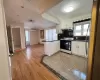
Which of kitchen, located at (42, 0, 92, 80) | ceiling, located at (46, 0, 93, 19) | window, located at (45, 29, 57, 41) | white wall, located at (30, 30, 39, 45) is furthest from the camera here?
white wall, located at (30, 30, 39, 45)

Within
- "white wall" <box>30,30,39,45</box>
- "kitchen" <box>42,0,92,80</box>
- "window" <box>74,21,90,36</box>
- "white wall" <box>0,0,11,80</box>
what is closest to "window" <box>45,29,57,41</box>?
"white wall" <box>30,30,39,45</box>

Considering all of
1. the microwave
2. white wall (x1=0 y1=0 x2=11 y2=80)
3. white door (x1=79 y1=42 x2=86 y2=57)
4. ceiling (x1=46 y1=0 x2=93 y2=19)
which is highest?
ceiling (x1=46 y1=0 x2=93 y2=19)

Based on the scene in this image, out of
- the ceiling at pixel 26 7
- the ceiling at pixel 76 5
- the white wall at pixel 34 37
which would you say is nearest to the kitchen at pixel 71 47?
the ceiling at pixel 76 5

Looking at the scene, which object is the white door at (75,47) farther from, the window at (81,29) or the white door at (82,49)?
the window at (81,29)

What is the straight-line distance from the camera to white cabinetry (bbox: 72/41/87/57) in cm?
357

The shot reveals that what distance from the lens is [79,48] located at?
3781mm

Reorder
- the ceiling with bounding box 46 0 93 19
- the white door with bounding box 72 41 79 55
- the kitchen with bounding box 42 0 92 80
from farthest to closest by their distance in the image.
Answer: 1. the white door with bounding box 72 41 79 55
2. the kitchen with bounding box 42 0 92 80
3. the ceiling with bounding box 46 0 93 19

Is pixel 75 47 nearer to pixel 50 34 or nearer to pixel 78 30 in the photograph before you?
pixel 78 30

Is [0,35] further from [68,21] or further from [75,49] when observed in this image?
[68,21]

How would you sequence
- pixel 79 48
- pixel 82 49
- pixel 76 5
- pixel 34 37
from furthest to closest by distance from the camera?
pixel 34 37 < pixel 79 48 < pixel 82 49 < pixel 76 5

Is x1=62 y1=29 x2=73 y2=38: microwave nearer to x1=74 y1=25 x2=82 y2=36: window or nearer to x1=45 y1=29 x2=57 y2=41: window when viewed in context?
x1=74 y1=25 x2=82 y2=36: window

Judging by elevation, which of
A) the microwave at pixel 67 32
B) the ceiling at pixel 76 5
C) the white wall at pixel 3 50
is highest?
the ceiling at pixel 76 5

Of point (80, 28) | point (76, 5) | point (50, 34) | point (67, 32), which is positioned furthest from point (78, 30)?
point (50, 34)

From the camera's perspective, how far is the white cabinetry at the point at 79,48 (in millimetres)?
3572
